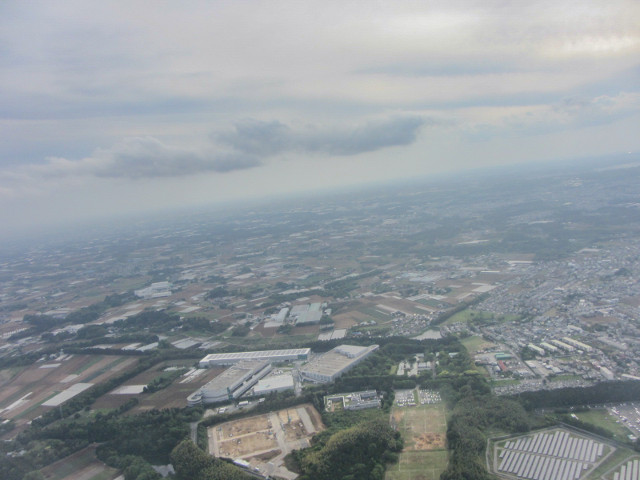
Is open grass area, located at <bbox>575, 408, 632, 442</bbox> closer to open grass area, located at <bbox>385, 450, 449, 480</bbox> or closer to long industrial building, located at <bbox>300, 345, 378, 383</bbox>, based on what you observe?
open grass area, located at <bbox>385, 450, 449, 480</bbox>

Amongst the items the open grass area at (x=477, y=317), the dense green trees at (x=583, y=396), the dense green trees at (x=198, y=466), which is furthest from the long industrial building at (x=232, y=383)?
the dense green trees at (x=583, y=396)

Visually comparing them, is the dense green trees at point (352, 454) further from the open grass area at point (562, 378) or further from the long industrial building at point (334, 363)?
the open grass area at point (562, 378)

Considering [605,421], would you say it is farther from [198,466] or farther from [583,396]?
[198,466]

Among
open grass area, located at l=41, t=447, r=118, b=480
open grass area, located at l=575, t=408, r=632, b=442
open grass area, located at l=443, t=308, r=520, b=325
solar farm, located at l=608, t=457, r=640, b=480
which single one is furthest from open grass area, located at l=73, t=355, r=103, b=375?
solar farm, located at l=608, t=457, r=640, b=480

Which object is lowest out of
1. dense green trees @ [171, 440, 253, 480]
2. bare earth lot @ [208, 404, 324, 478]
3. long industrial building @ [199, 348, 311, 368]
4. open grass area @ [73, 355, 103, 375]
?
bare earth lot @ [208, 404, 324, 478]

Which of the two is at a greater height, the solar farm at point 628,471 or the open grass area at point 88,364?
the open grass area at point 88,364

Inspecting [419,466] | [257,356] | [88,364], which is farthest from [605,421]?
[88,364]
